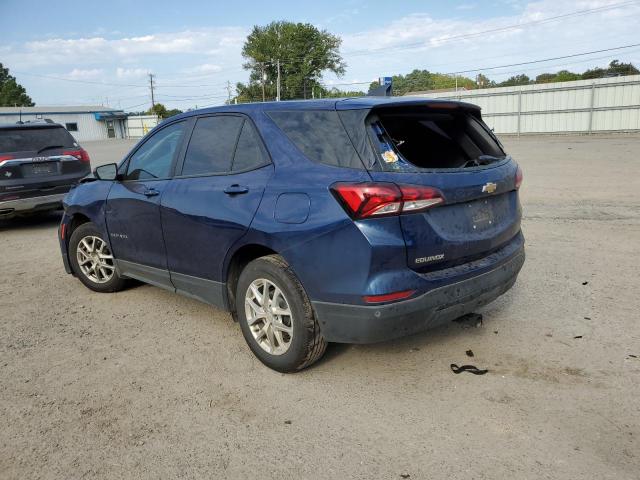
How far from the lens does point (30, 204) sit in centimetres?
826

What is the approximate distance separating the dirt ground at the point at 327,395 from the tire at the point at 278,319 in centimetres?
17

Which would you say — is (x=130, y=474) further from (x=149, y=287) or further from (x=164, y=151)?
(x=149, y=287)

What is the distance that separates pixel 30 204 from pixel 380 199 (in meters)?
7.32

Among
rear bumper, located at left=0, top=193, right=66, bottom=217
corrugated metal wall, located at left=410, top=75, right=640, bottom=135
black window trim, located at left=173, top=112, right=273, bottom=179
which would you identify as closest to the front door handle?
black window trim, located at left=173, top=112, right=273, bottom=179

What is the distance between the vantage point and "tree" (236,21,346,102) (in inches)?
3204

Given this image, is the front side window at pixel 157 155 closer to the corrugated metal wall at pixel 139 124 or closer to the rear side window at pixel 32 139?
the rear side window at pixel 32 139

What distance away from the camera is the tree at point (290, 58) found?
8138 cm

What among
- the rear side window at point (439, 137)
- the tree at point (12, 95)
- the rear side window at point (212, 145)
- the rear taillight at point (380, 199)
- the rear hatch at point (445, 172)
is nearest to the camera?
the rear taillight at point (380, 199)

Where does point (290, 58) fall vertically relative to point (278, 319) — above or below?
above

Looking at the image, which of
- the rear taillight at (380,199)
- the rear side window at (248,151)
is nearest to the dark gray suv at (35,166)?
the rear side window at (248,151)

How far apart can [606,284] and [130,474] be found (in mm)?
4329

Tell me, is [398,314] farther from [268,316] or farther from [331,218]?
[268,316]

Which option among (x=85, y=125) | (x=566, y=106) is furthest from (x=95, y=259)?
(x=85, y=125)

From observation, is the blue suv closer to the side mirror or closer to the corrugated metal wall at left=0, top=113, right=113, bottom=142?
the side mirror
